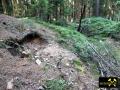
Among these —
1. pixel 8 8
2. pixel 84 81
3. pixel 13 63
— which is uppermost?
pixel 8 8

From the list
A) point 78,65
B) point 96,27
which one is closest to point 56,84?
point 78,65

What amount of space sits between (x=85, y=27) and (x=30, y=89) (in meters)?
9.40

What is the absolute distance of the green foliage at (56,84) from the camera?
619 cm

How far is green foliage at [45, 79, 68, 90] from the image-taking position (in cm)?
619

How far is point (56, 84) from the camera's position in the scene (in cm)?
633

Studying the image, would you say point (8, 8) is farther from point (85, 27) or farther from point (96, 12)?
point (96, 12)

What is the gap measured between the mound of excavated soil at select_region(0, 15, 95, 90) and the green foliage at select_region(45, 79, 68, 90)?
0.19 meters

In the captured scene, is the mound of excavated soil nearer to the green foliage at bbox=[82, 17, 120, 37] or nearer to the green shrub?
the green foliage at bbox=[82, 17, 120, 37]

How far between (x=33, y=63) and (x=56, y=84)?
1.29 m

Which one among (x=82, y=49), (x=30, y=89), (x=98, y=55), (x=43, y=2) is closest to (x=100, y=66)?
(x=98, y=55)

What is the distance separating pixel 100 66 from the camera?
26.2 feet

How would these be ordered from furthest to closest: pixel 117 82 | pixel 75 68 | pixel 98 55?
pixel 98 55 → pixel 75 68 → pixel 117 82

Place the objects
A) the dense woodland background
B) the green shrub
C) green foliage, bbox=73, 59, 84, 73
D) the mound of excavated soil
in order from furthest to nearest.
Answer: the green shrub → the dense woodland background → green foliage, bbox=73, 59, 84, 73 → the mound of excavated soil

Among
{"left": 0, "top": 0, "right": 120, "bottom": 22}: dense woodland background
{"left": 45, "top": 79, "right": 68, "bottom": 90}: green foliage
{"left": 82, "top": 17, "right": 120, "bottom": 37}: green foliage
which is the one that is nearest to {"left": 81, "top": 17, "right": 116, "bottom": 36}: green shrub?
{"left": 82, "top": 17, "right": 120, "bottom": 37}: green foliage
